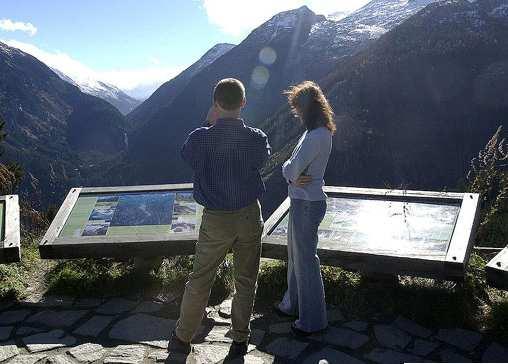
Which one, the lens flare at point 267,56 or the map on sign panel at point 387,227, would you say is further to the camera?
the lens flare at point 267,56

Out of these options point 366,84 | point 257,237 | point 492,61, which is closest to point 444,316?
point 257,237

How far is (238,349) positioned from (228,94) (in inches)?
83.2

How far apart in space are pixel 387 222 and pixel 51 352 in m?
3.59

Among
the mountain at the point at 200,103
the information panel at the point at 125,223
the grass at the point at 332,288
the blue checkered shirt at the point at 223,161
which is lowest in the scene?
the mountain at the point at 200,103

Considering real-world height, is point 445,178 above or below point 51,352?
below

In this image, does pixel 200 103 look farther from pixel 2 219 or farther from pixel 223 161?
pixel 223 161

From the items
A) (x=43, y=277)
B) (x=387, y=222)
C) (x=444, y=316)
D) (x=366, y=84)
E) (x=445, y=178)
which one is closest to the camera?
(x=444, y=316)

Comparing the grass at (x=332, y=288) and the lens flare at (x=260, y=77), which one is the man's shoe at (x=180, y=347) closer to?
the grass at (x=332, y=288)

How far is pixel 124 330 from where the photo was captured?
504 cm

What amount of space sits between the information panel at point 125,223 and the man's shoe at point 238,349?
1.59 metres

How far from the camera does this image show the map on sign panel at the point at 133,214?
6129mm

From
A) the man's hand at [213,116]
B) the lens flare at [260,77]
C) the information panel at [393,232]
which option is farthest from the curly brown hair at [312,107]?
the lens flare at [260,77]

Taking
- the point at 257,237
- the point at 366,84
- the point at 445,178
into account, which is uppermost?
the point at 257,237

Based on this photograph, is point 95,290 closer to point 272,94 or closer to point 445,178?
point 445,178
